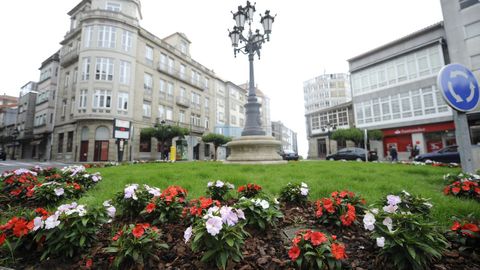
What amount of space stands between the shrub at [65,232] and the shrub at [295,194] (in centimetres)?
256

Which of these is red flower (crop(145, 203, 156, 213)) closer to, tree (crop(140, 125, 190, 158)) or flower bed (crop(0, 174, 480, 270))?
flower bed (crop(0, 174, 480, 270))

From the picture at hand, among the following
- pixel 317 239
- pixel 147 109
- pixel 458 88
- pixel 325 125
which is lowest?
pixel 317 239

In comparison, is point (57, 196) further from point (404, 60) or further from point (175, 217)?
point (404, 60)

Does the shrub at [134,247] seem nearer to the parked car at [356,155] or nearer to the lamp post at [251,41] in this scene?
the lamp post at [251,41]

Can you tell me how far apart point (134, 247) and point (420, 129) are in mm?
29114

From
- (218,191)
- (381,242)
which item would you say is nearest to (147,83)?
(218,191)

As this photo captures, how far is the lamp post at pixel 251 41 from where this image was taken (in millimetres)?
9484

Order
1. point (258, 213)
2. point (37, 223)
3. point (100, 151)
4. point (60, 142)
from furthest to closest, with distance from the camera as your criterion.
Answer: point (60, 142), point (100, 151), point (258, 213), point (37, 223)

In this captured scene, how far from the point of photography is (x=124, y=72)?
24531mm

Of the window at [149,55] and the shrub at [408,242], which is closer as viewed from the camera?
the shrub at [408,242]

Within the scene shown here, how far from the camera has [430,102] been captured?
22250mm

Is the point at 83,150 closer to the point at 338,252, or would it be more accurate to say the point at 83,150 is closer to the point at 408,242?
the point at 338,252

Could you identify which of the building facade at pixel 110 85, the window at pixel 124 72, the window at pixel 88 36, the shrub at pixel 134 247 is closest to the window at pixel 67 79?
the building facade at pixel 110 85

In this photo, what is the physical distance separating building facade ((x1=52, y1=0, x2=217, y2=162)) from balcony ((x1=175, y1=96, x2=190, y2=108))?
162 millimetres
